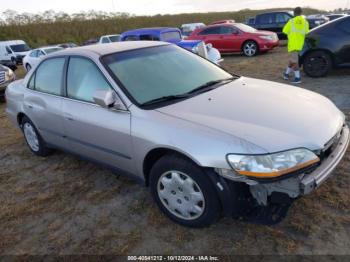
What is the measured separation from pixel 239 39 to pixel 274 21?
4.29 metres

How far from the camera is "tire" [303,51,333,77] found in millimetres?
8062

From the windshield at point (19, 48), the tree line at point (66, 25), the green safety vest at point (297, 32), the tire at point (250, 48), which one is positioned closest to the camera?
the green safety vest at point (297, 32)

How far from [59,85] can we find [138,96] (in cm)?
136

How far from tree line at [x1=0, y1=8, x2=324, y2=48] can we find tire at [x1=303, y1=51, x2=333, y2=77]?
3299 centimetres

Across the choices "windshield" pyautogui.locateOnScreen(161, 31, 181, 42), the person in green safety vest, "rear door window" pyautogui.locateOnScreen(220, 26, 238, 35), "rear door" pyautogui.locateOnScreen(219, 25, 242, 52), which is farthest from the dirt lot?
"rear door window" pyautogui.locateOnScreen(220, 26, 238, 35)

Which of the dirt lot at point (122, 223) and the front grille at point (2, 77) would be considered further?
the front grille at point (2, 77)

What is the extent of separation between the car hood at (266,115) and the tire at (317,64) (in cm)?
537

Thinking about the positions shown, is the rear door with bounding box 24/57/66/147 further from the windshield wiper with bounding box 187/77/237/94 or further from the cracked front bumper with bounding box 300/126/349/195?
the cracked front bumper with bounding box 300/126/349/195

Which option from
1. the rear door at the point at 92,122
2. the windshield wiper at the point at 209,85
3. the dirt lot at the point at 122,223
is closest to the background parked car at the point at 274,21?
the dirt lot at the point at 122,223

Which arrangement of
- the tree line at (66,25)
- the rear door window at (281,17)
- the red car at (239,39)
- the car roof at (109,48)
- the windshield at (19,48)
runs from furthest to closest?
1. the tree line at (66,25)
2. the windshield at (19,48)
3. the rear door window at (281,17)
4. the red car at (239,39)
5. the car roof at (109,48)

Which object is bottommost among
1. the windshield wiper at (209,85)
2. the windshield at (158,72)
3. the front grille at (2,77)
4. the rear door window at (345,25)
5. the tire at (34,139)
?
the tire at (34,139)

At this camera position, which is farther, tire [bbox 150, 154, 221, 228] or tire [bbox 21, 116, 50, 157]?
tire [bbox 21, 116, 50, 157]

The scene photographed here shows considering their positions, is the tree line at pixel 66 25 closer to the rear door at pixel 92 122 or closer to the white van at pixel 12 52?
the white van at pixel 12 52

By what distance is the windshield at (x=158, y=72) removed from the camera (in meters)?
3.16
